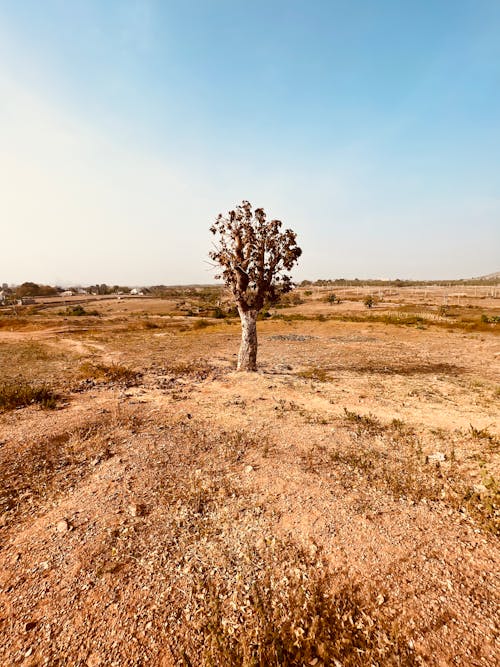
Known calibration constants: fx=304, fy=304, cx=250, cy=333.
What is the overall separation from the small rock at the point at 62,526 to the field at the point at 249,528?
40mm

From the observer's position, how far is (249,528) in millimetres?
5688

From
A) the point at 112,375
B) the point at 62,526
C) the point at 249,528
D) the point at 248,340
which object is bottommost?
the point at 112,375

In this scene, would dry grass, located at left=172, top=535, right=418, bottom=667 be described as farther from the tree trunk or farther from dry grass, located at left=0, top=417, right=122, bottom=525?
the tree trunk

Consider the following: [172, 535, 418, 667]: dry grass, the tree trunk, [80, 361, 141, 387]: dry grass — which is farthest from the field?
the tree trunk

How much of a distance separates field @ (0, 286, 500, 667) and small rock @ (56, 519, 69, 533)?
0.04 meters

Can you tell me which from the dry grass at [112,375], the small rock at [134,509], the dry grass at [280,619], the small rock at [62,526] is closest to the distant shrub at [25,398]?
the dry grass at [112,375]

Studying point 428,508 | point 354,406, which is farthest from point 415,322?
point 428,508

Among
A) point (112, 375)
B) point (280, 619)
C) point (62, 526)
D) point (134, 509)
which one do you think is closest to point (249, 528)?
point (280, 619)

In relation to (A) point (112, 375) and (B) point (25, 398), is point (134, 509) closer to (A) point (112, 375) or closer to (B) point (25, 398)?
(B) point (25, 398)

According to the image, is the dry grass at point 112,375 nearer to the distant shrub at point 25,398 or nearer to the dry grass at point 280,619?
the distant shrub at point 25,398

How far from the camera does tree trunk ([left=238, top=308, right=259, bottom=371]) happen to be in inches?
665

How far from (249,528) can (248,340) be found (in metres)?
11.8

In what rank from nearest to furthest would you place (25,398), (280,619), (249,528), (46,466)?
(280,619) < (249,528) < (46,466) < (25,398)

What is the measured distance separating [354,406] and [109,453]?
8786 mm
